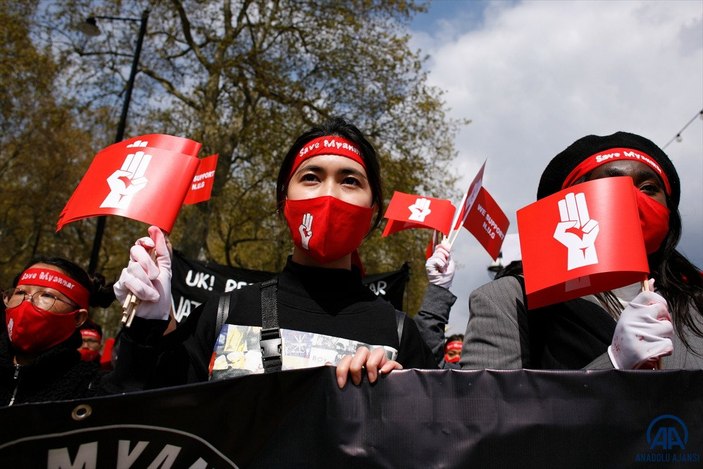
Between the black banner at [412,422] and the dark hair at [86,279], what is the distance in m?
2.00

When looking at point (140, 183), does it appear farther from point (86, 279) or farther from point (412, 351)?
point (86, 279)

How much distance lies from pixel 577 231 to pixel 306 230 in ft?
2.81

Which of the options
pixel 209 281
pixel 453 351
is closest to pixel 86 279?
pixel 209 281

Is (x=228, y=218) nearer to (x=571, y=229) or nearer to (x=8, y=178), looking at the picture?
(x=8, y=178)

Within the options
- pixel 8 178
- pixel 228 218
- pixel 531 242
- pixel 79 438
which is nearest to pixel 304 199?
pixel 531 242

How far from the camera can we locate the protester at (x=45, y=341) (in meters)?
3.00

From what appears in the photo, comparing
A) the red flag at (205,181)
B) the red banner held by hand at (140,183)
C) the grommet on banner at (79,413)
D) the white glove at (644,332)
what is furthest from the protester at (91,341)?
the white glove at (644,332)

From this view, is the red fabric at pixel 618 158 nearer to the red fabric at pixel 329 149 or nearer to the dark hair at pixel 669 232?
the dark hair at pixel 669 232

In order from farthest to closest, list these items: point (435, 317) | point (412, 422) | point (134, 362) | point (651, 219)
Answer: point (435, 317) < point (651, 219) < point (134, 362) < point (412, 422)

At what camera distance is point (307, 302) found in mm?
2113

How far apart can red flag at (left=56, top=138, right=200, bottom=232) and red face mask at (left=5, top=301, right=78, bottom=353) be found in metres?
0.95

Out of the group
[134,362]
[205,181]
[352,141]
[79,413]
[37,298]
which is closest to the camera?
[79,413]

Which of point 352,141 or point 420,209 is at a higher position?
point 420,209

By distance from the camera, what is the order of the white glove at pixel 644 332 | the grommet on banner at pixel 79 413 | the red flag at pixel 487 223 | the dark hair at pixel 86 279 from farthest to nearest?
the red flag at pixel 487 223 < the dark hair at pixel 86 279 < the white glove at pixel 644 332 < the grommet on banner at pixel 79 413
